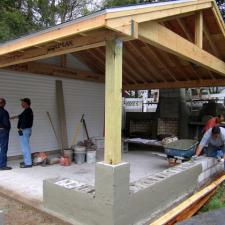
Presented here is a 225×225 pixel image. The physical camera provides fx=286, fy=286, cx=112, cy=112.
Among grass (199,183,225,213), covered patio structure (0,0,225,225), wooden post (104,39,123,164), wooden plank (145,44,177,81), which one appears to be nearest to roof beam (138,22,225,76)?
covered patio structure (0,0,225,225)

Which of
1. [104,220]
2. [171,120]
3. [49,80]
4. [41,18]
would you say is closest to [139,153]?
[171,120]

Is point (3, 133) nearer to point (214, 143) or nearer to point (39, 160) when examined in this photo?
point (39, 160)

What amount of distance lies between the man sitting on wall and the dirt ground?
343 cm

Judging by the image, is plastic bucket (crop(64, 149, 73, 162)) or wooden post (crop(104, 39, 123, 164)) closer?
wooden post (crop(104, 39, 123, 164))

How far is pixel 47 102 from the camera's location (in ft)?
27.5

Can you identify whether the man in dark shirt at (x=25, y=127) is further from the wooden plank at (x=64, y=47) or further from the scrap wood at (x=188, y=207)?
the scrap wood at (x=188, y=207)

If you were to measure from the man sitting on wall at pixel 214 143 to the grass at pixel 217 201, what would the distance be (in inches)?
35.3

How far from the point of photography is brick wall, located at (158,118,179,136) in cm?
1123

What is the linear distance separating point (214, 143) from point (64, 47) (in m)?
3.87

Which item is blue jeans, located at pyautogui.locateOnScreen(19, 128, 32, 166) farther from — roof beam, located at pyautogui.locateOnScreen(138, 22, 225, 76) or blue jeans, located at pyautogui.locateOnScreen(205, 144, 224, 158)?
blue jeans, located at pyautogui.locateOnScreen(205, 144, 224, 158)

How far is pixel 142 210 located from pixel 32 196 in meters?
1.86

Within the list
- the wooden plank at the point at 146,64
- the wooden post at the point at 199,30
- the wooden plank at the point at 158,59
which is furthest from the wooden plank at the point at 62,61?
the wooden post at the point at 199,30

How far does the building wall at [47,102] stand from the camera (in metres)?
7.50

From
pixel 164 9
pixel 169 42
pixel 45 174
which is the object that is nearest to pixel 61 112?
pixel 45 174
